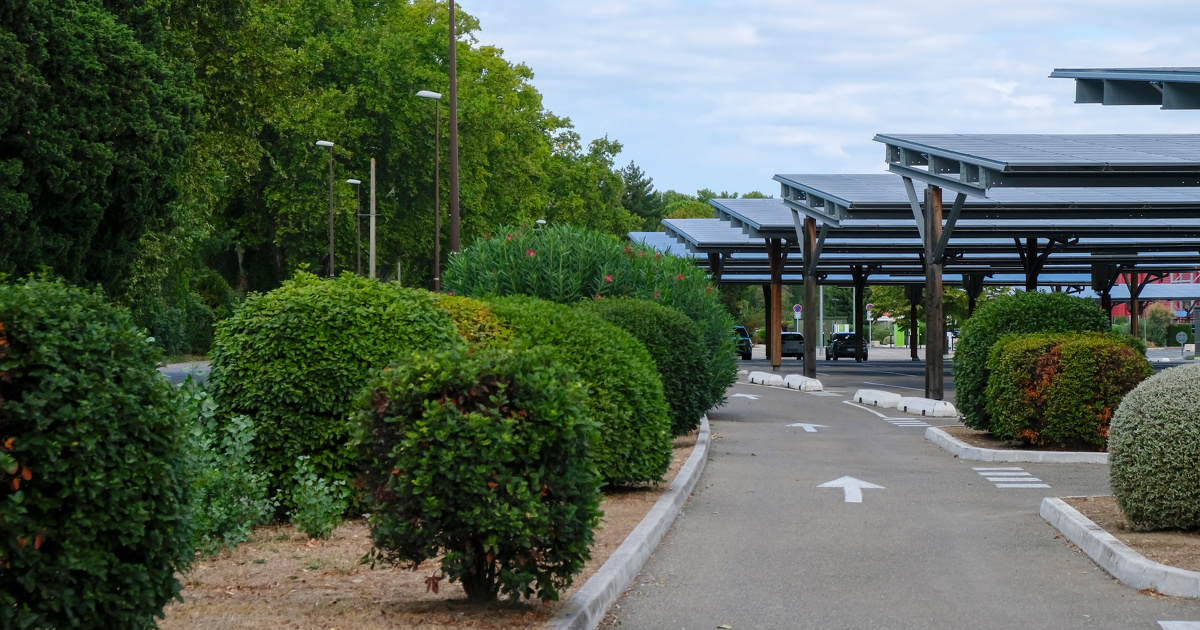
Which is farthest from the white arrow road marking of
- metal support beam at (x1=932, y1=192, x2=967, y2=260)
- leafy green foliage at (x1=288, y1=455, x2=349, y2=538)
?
metal support beam at (x1=932, y1=192, x2=967, y2=260)

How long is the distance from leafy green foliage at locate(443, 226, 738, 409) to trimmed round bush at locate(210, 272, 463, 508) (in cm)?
909

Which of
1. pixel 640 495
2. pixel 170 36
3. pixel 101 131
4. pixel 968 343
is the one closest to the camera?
pixel 640 495

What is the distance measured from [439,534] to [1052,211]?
2826 cm

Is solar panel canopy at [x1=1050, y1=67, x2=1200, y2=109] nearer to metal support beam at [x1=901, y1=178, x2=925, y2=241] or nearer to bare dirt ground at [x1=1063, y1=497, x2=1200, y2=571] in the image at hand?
bare dirt ground at [x1=1063, y1=497, x2=1200, y2=571]

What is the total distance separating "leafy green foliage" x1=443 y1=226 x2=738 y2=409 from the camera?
19.6m

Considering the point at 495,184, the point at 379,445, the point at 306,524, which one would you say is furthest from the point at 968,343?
the point at 495,184

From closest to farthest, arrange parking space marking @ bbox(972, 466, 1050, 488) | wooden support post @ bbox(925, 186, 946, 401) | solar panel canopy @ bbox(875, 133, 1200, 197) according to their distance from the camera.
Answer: parking space marking @ bbox(972, 466, 1050, 488), solar panel canopy @ bbox(875, 133, 1200, 197), wooden support post @ bbox(925, 186, 946, 401)

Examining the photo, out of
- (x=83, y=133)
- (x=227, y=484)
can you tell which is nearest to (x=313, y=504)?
(x=227, y=484)

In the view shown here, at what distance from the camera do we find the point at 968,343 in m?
19.6

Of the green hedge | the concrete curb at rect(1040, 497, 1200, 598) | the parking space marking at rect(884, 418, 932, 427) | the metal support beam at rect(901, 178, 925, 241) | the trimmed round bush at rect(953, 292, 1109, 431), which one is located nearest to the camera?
the concrete curb at rect(1040, 497, 1200, 598)

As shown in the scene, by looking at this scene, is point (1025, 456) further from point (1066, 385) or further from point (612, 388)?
point (612, 388)

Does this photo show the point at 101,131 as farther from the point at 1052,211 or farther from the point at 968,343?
the point at 1052,211

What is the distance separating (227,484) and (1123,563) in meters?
6.12

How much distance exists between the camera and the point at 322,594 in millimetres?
7223
